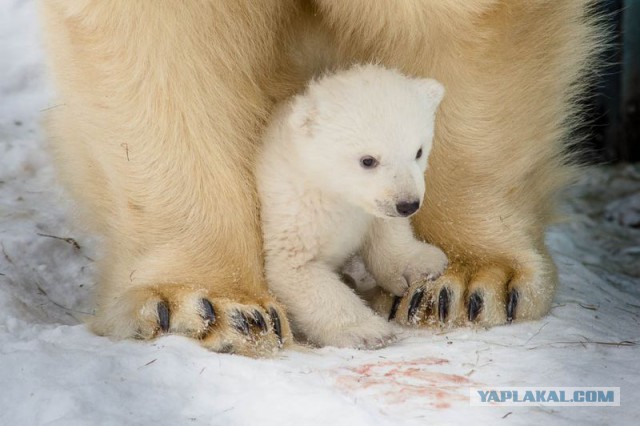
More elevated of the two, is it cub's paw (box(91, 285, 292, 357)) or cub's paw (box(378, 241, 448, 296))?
cub's paw (box(378, 241, 448, 296))

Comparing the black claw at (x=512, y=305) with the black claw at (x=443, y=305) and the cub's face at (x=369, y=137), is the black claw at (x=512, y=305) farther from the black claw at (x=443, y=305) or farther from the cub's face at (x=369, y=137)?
the cub's face at (x=369, y=137)

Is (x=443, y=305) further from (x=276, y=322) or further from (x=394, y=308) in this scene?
(x=276, y=322)

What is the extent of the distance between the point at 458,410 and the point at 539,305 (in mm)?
812

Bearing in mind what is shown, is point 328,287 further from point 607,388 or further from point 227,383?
point 607,388

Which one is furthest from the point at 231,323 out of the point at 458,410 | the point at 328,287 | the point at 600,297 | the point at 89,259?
the point at 600,297

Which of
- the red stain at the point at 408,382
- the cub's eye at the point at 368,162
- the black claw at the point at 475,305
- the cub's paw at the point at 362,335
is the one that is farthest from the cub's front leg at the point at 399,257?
the red stain at the point at 408,382

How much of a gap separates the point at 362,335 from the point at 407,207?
380mm

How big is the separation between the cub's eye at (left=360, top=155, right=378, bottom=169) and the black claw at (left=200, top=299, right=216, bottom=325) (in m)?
0.55

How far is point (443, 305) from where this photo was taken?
3.01 meters

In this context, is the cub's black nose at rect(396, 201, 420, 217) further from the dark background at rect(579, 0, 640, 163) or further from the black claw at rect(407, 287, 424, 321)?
the dark background at rect(579, 0, 640, 163)

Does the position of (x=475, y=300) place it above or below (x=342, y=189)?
below

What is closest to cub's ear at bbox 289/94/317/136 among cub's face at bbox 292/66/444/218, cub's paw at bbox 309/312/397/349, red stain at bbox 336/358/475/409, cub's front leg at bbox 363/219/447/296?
cub's face at bbox 292/66/444/218

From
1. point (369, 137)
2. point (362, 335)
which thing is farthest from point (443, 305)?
point (369, 137)

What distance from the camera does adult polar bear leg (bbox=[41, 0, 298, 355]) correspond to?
2.81 m
